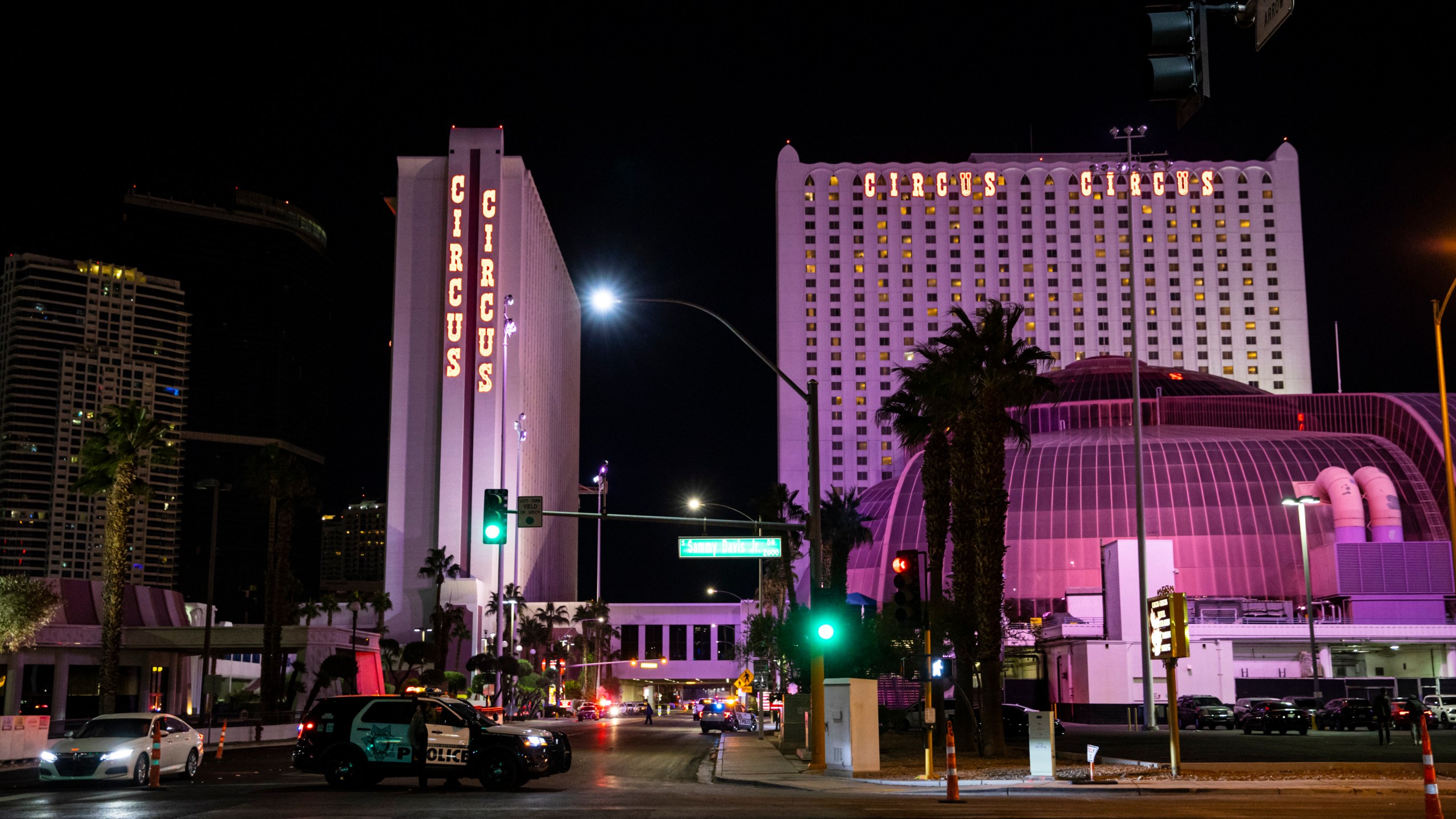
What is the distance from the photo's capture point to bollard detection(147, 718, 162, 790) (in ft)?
81.5

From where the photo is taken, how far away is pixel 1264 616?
76.2 metres

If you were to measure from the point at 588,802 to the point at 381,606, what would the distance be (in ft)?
330

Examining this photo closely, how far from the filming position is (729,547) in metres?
34.6

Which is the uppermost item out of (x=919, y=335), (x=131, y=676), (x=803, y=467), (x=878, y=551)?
(x=919, y=335)

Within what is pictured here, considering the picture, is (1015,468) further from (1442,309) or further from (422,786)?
(422,786)

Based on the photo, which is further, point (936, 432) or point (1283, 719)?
point (1283, 719)

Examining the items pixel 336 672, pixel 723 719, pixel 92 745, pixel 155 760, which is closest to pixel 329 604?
pixel 336 672

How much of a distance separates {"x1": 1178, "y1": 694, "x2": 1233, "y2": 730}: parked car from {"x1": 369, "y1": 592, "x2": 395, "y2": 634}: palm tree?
76238 mm

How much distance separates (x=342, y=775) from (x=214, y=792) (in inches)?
93.3

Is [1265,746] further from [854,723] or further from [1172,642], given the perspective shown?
[854,723]

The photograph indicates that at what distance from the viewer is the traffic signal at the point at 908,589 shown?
24.6m

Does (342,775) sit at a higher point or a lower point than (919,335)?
lower

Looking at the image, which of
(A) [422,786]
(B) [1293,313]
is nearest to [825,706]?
(A) [422,786]

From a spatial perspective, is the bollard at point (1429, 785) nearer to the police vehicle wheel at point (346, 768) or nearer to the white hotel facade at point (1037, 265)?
the police vehicle wheel at point (346, 768)
